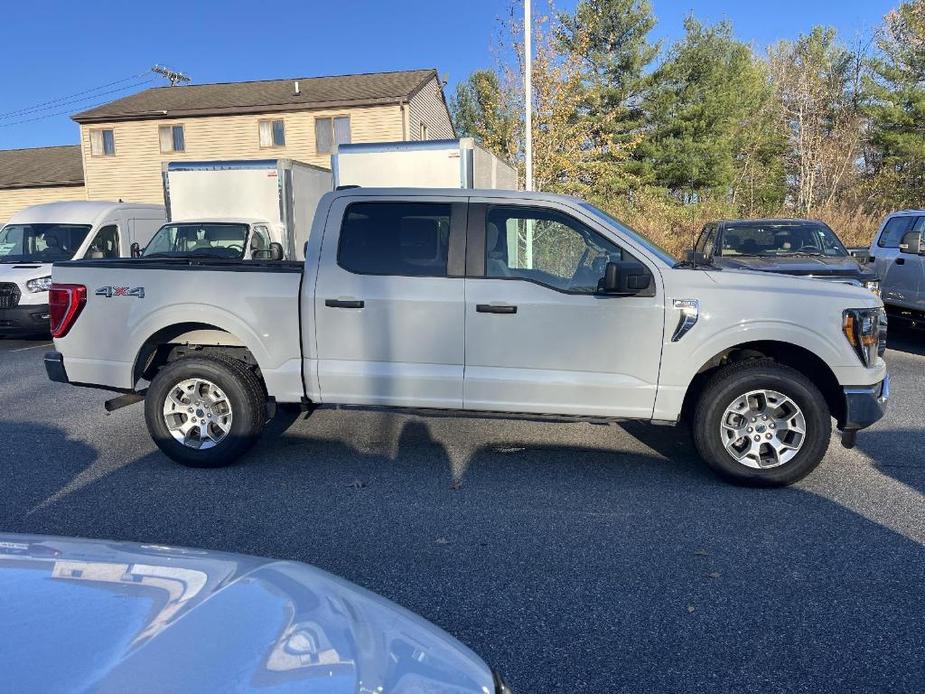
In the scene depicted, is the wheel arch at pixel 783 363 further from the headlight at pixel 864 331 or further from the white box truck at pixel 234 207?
the white box truck at pixel 234 207

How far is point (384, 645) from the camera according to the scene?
160 centimetres

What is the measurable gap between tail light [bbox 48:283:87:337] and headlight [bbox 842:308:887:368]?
5465mm

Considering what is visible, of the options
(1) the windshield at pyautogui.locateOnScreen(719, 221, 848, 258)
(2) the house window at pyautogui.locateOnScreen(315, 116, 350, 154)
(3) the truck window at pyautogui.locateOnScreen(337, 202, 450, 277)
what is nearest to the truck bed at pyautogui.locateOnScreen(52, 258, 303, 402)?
(3) the truck window at pyautogui.locateOnScreen(337, 202, 450, 277)

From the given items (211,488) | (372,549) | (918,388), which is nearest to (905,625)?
(372,549)

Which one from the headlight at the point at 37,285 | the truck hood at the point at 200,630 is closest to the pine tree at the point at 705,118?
the headlight at the point at 37,285

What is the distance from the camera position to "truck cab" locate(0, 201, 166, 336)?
35.3 ft

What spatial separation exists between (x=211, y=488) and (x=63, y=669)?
3.66m

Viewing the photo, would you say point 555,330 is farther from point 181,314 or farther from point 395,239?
point 181,314

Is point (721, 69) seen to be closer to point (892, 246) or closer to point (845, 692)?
point (892, 246)

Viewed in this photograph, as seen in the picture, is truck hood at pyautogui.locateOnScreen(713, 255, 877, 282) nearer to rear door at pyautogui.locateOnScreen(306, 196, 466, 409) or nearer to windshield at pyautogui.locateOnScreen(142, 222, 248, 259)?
rear door at pyautogui.locateOnScreen(306, 196, 466, 409)

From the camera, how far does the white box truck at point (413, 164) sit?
32.8ft

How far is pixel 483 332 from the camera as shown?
4.82 meters

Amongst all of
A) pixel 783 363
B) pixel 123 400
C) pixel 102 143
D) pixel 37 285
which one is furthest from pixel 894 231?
pixel 102 143

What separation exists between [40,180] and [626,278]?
37.1 m
